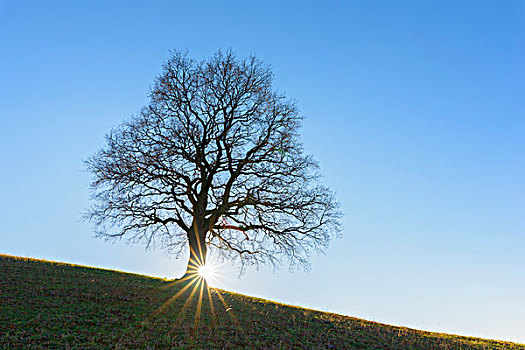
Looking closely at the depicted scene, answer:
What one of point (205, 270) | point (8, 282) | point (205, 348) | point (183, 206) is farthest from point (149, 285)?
point (205, 348)

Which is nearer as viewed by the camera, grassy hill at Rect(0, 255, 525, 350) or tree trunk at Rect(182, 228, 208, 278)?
grassy hill at Rect(0, 255, 525, 350)

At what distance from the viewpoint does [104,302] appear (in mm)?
15750

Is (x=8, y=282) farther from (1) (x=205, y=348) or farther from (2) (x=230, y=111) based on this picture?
(2) (x=230, y=111)

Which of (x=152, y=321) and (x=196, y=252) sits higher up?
(x=196, y=252)

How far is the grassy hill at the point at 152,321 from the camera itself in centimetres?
1205

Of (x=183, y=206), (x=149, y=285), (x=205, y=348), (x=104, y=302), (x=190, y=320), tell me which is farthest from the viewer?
(x=183, y=206)

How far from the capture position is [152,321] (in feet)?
46.2

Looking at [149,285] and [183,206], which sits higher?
[183,206]

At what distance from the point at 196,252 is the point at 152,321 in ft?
25.8

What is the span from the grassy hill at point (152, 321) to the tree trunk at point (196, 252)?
3.35ft

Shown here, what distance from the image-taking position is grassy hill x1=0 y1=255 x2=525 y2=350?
39.5 feet

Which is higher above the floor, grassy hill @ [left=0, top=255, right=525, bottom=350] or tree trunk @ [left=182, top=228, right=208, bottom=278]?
tree trunk @ [left=182, top=228, right=208, bottom=278]

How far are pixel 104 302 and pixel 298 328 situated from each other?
310 inches

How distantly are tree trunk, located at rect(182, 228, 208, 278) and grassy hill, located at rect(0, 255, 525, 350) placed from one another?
1.02 m
